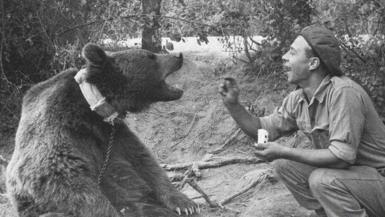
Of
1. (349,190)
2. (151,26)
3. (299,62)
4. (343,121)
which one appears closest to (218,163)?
(151,26)

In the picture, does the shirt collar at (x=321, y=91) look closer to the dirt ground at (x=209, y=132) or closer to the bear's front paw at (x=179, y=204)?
the dirt ground at (x=209, y=132)

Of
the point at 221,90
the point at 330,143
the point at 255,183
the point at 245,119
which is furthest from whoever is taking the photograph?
the point at 255,183

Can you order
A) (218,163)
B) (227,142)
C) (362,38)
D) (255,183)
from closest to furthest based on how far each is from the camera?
(255,183) → (362,38) → (218,163) → (227,142)

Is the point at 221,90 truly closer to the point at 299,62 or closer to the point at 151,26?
the point at 299,62

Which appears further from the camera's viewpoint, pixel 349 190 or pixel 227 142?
pixel 227 142

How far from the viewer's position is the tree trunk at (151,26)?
8000 mm

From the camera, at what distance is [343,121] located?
4.06 metres

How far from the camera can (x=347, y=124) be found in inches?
159

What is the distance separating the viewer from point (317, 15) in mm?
6883

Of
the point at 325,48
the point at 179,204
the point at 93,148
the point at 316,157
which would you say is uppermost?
the point at 325,48

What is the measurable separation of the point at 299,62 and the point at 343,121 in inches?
24.1

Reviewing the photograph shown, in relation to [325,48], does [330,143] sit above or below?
below

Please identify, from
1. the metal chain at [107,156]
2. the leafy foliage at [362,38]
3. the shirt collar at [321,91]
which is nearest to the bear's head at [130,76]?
the metal chain at [107,156]

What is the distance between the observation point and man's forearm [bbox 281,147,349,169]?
13.6ft
